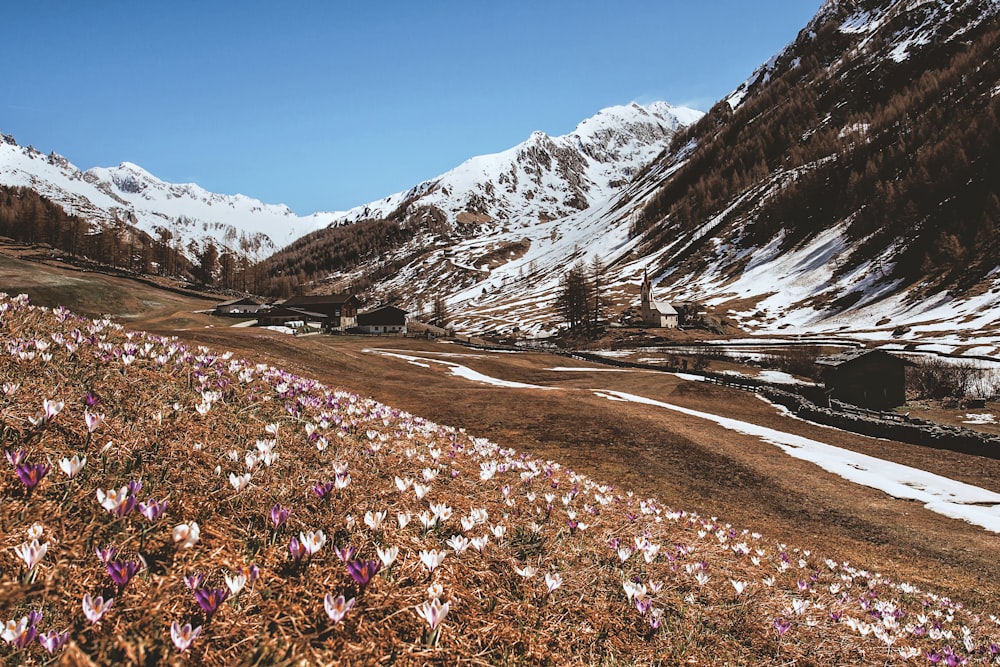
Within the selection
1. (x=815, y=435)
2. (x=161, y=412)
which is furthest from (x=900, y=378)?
(x=161, y=412)

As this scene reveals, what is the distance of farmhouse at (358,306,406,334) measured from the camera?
5049 inches

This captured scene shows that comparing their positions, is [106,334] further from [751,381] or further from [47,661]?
[751,381]

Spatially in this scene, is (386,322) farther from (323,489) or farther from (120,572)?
(120,572)

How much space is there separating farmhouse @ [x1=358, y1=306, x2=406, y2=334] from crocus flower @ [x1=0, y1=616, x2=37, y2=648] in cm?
12734

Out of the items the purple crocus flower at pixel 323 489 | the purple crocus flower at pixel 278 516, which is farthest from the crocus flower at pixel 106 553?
the purple crocus flower at pixel 323 489

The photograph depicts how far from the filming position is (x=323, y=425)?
21.7ft

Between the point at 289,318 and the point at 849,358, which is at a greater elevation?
the point at 289,318

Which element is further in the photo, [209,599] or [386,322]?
[386,322]

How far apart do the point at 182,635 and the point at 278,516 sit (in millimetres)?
1172

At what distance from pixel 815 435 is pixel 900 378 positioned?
2640 cm

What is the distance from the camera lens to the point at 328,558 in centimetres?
361

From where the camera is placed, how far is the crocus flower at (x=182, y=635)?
7.85ft

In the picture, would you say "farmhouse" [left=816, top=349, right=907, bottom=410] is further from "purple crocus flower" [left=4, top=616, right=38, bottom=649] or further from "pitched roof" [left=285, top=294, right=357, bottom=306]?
"pitched roof" [left=285, top=294, right=357, bottom=306]

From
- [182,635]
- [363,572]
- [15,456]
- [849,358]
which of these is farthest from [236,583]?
[849,358]
